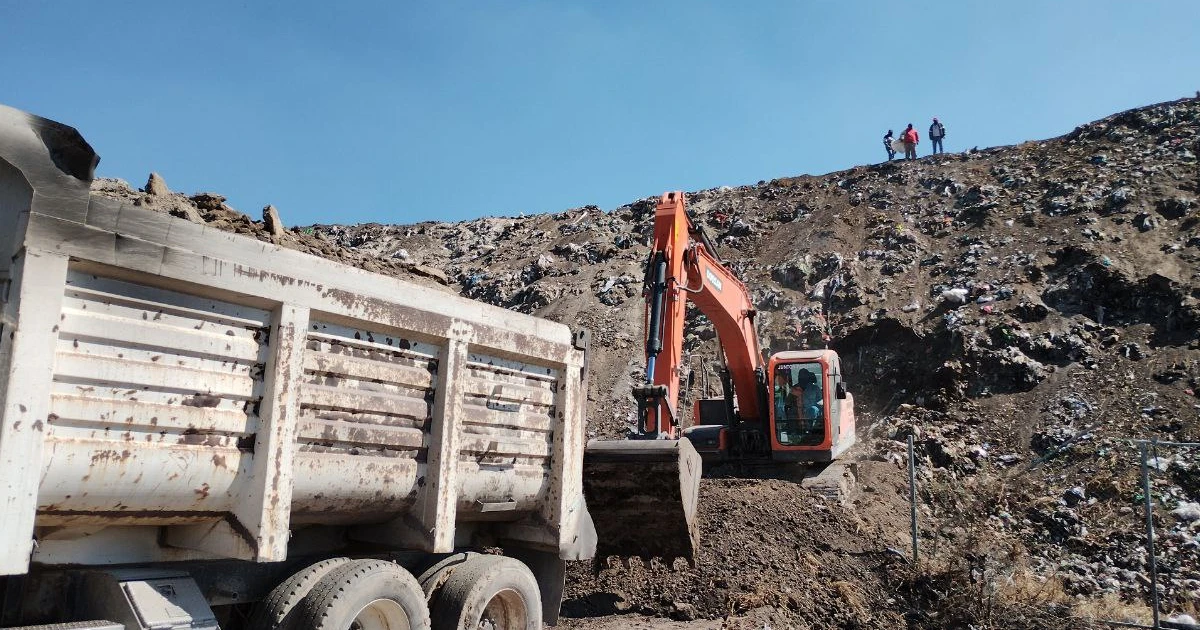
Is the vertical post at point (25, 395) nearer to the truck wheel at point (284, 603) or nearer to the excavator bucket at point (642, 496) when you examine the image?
the truck wheel at point (284, 603)

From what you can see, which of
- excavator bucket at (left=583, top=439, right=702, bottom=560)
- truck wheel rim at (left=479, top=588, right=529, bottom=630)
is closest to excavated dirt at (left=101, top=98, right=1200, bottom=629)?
excavator bucket at (left=583, top=439, right=702, bottom=560)

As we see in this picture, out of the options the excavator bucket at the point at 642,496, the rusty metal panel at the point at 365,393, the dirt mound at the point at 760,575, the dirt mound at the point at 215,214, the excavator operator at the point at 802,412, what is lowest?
the dirt mound at the point at 760,575

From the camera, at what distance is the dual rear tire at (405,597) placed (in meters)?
3.60

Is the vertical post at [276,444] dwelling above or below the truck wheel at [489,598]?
above

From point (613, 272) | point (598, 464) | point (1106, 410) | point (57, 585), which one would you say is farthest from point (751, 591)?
point (613, 272)

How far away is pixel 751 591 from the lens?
23.8 ft

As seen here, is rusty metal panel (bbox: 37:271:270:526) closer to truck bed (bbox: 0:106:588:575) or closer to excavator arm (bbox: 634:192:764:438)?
truck bed (bbox: 0:106:588:575)

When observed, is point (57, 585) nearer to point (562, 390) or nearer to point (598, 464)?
point (562, 390)

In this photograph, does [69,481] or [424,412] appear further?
[424,412]

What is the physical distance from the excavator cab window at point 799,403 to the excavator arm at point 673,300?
797 mm

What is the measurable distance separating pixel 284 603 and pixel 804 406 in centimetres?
894

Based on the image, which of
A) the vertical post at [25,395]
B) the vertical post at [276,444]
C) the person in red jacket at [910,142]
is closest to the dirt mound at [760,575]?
the vertical post at [276,444]

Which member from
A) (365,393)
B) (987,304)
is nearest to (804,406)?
(987,304)

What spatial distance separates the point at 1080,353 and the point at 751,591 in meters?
10.5
